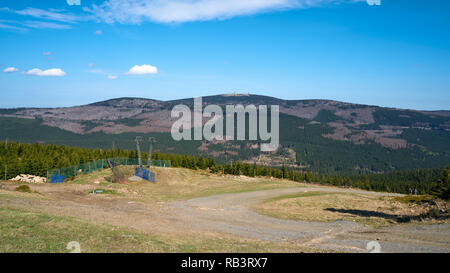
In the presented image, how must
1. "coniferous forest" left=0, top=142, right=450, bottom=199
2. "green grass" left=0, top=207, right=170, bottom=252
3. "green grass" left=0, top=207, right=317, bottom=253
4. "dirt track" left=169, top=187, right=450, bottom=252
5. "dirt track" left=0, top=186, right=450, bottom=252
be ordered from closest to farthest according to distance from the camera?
1. "green grass" left=0, top=207, right=170, bottom=252
2. "green grass" left=0, top=207, right=317, bottom=253
3. "dirt track" left=169, top=187, right=450, bottom=252
4. "dirt track" left=0, top=186, right=450, bottom=252
5. "coniferous forest" left=0, top=142, right=450, bottom=199

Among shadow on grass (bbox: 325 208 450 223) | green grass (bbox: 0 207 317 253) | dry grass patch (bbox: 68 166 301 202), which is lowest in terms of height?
dry grass patch (bbox: 68 166 301 202)

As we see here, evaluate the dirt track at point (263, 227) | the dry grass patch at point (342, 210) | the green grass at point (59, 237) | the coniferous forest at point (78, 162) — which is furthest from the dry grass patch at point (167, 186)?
the coniferous forest at point (78, 162)

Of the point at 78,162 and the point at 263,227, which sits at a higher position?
the point at 263,227

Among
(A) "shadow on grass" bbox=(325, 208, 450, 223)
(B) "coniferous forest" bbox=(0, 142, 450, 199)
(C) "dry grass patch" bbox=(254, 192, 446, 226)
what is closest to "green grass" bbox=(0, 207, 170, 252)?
(C) "dry grass patch" bbox=(254, 192, 446, 226)

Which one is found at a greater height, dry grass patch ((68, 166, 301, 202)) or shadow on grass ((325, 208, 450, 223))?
shadow on grass ((325, 208, 450, 223))

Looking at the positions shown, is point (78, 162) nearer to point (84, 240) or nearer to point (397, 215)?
point (84, 240)

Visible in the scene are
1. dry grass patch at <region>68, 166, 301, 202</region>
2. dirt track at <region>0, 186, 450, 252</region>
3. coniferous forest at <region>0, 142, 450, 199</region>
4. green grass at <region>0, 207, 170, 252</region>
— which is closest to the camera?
green grass at <region>0, 207, 170, 252</region>

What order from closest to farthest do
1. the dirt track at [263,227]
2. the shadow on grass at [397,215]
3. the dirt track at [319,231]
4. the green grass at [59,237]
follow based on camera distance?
1. the green grass at [59,237]
2. the dirt track at [319,231]
3. the dirt track at [263,227]
4. the shadow on grass at [397,215]

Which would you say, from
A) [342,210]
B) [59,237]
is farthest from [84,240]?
[342,210]

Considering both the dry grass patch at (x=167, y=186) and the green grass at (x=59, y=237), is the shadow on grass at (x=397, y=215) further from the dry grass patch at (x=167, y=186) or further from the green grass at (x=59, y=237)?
the green grass at (x=59, y=237)

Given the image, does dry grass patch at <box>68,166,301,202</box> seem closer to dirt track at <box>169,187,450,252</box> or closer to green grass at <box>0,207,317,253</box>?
dirt track at <box>169,187,450,252</box>

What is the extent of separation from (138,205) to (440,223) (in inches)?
1028
